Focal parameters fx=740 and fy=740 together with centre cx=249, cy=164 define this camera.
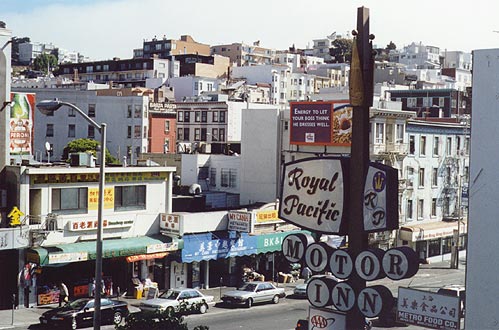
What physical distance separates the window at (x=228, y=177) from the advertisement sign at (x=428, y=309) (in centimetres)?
3062

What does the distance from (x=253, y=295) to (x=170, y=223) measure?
23.1ft

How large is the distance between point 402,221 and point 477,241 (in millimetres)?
39511

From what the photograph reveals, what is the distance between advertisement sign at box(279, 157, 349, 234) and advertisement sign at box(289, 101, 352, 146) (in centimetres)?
3694

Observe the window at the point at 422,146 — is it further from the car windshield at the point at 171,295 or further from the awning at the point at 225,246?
the car windshield at the point at 171,295

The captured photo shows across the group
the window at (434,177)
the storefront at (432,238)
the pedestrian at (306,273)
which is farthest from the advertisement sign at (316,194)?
the window at (434,177)

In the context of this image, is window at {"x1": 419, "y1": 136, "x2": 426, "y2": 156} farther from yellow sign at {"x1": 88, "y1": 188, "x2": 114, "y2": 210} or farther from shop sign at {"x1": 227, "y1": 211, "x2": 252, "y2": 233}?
yellow sign at {"x1": 88, "y1": 188, "x2": 114, "y2": 210}

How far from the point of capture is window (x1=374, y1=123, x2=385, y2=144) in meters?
60.8

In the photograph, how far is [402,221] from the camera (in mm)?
64750

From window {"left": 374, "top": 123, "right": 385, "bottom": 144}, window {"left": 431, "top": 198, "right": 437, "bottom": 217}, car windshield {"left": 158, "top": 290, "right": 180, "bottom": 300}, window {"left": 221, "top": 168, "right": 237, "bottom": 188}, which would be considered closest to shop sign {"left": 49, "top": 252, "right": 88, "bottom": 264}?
car windshield {"left": 158, "top": 290, "right": 180, "bottom": 300}

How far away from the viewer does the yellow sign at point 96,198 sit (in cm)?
4209

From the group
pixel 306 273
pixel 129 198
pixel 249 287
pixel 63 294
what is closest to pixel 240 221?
pixel 249 287

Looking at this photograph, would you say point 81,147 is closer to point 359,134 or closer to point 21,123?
point 21,123

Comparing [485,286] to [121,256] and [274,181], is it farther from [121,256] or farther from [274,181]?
[274,181]

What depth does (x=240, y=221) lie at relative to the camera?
160 ft
